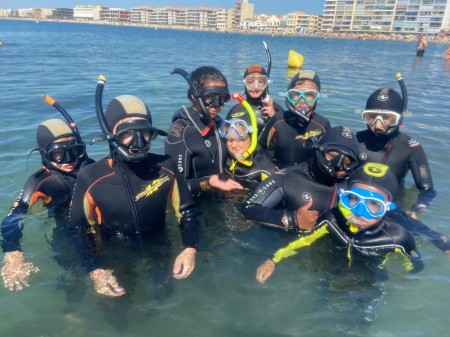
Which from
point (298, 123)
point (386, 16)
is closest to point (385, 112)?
point (298, 123)

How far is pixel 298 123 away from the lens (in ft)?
18.0

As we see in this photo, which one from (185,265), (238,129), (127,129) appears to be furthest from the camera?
(238,129)

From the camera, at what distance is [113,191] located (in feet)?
11.0

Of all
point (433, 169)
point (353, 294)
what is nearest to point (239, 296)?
point (353, 294)

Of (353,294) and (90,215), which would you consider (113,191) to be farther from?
(353,294)

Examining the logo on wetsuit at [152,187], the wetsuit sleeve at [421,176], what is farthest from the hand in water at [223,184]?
the wetsuit sleeve at [421,176]

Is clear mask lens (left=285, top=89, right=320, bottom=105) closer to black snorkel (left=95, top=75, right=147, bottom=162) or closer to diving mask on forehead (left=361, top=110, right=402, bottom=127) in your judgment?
diving mask on forehead (left=361, top=110, right=402, bottom=127)

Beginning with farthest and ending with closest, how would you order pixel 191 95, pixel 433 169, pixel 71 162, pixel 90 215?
pixel 433 169
pixel 191 95
pixel 71 162
pixel 90 215

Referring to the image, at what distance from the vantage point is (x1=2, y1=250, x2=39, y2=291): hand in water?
354 cm

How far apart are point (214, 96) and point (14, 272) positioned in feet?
9.31

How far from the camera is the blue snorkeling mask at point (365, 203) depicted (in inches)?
131

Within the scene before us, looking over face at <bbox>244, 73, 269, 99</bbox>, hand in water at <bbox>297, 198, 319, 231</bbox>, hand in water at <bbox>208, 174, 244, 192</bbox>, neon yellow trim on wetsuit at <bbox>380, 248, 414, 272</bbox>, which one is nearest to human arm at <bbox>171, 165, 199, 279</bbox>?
hand in water at <bbox>208, 174, 244, 192</bbox>

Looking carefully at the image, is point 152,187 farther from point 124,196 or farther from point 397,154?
point 397,154

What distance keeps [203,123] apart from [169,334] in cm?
255
